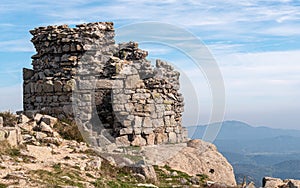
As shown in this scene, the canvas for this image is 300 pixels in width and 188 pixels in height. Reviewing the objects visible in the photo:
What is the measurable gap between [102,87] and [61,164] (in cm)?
528

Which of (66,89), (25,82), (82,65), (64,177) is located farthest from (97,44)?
(64,177)

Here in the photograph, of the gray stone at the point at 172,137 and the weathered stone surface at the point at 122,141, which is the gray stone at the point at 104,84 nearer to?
the weathered stone surface at the point at 122,141

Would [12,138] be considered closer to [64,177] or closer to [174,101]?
[64,177]

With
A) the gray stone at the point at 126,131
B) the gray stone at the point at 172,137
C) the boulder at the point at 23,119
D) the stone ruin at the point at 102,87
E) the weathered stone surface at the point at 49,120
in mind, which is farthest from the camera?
the gray stone at the point at 172,137

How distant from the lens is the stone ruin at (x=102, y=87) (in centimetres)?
1720

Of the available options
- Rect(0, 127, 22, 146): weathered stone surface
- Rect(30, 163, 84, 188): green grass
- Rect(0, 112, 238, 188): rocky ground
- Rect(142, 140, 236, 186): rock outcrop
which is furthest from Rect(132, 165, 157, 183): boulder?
Rect(0, 127, 22, 146): weathered stone surface

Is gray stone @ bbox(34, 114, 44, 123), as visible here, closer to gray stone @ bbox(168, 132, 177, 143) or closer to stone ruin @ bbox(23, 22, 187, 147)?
stone ruin @ bbox(23, 22, 187, 147)

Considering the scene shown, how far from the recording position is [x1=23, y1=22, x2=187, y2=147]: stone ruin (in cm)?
1720

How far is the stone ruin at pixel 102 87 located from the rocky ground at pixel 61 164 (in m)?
0.90

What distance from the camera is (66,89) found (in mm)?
17531

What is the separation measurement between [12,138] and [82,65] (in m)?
4.87

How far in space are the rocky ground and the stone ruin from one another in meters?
0.90

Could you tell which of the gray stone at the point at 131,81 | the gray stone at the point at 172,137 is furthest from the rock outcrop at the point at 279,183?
the gray stone at the point at 131,81

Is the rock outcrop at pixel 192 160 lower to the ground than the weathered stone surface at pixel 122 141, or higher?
lower
